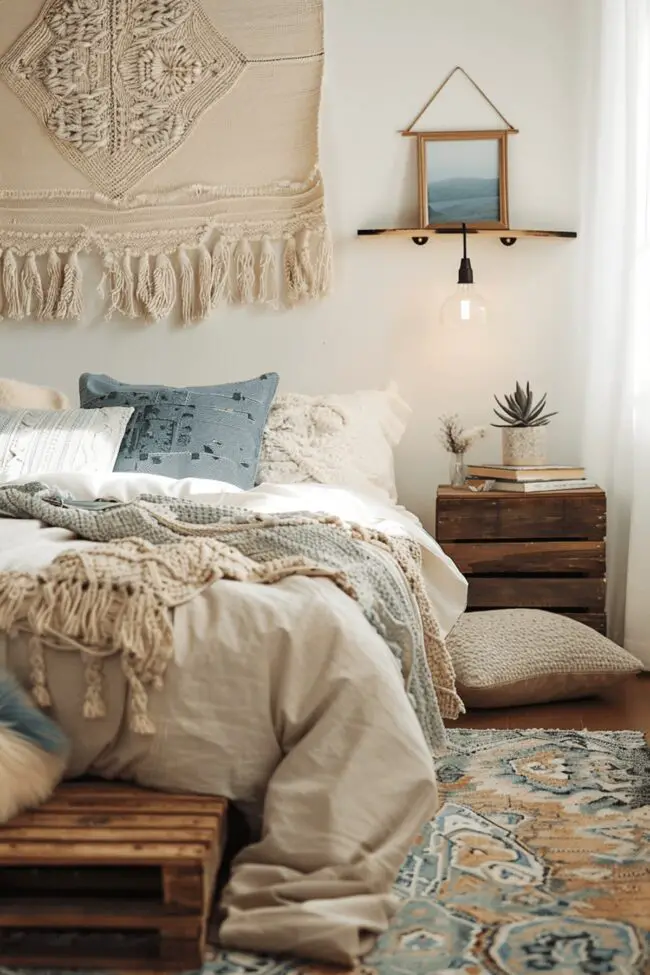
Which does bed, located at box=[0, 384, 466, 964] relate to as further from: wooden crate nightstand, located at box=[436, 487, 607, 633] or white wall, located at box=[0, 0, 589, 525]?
white wall, located at box=[0, 0, 589, 525]

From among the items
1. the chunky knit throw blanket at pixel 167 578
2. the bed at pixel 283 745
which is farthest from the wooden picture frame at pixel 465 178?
the bed at pixel 283 745

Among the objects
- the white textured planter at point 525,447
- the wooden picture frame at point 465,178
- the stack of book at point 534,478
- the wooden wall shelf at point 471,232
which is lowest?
the stack of book at point 534,478

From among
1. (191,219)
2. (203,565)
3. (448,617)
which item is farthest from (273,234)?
(203,565)

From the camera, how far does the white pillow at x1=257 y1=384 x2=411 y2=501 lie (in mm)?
3236

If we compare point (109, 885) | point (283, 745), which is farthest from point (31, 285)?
point (109, 885)

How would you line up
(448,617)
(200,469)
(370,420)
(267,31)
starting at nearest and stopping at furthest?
(448,617), (200,469), (370,420), (267,31)

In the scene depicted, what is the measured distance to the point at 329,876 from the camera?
1.57 metres

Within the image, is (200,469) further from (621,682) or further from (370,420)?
(621,682)

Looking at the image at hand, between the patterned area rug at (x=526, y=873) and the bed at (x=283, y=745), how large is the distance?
8cm

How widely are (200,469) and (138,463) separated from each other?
0.17m

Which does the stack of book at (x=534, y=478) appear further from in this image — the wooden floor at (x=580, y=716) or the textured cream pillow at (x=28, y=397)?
the textured cream pillow at (x=28, y=397)

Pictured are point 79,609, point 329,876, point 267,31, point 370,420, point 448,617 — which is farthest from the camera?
point 267,31

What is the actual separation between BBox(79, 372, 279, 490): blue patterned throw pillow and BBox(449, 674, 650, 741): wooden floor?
2.86 ft

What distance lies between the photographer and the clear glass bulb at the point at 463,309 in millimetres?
3684
